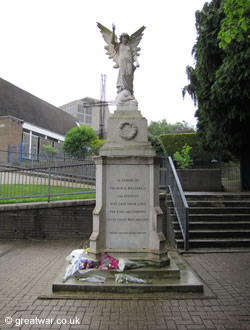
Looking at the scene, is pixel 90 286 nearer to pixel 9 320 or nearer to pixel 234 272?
pixel 9 320

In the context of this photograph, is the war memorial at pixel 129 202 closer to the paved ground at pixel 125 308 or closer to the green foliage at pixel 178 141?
the paved ground at pixel 125 308

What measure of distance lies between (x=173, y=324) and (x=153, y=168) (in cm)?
262

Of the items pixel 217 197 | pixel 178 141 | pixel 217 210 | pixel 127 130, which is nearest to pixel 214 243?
→ pixel 217 210

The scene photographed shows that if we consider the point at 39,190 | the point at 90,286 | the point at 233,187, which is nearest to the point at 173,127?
→ the point at 233,187

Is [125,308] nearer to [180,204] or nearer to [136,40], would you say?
[180,204]

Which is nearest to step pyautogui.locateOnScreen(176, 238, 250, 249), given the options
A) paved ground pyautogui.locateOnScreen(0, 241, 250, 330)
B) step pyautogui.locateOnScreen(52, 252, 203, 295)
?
paved ground pyautogui.locateOnScreen(0, 241, 250, 330)

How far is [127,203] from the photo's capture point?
4.95 meters

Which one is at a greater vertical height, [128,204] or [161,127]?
[161,127]

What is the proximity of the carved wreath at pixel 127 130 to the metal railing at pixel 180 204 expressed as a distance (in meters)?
2.86

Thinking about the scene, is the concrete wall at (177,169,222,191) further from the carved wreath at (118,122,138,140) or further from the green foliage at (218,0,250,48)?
the carved wreath at (118,122,138,140)

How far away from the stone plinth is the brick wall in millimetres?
3612

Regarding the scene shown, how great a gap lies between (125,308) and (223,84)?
1021 cm

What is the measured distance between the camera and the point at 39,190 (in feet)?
31.1

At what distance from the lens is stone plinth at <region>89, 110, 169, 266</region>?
484cm
